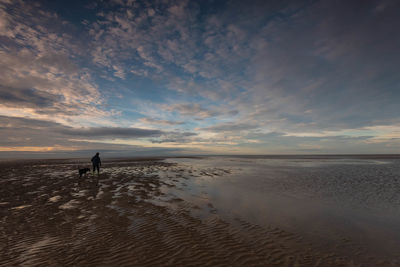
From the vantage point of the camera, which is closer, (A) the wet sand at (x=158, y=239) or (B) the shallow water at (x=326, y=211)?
(A) the wet sand at (x=158, y=239)

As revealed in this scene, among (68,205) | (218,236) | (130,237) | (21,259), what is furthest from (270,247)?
(68,205)

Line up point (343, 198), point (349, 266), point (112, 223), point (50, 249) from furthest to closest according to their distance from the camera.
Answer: point (343, 198) < point (112, 223) < point (50, 249) < point (349, 266)

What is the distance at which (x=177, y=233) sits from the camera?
6469 millimetres

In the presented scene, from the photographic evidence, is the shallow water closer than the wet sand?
No

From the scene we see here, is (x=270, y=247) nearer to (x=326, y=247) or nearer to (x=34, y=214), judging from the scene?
(x=326, y=247)

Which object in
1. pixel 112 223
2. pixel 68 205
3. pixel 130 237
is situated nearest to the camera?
pixel 130 237

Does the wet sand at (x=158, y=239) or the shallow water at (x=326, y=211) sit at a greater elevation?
the shallow water at (x=326, y=211)

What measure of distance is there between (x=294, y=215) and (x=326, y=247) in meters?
2.92

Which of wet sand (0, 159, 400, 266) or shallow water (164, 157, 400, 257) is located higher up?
shallow water (164, 157, 400, 257)

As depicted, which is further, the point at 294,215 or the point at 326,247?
the point at 294,215

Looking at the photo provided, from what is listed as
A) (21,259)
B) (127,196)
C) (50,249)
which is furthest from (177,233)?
(127,196)

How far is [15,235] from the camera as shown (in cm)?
622

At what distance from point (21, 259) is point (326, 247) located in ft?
29.2

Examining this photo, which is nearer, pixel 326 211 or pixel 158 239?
pixel 158 239
